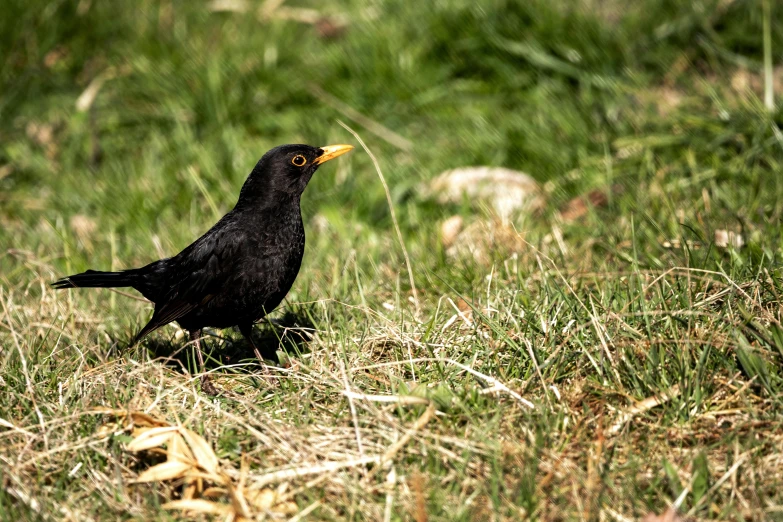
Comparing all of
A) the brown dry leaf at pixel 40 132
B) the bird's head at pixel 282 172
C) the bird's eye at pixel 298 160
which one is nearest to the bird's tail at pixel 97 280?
the bird's head at pixel 282 172

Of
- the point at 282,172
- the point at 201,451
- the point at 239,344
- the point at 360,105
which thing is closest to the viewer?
Answer: the point at 201,451

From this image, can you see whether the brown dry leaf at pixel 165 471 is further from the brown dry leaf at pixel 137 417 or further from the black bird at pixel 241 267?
the black bird at pixel 241 267

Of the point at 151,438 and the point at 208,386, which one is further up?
the point at 151,438

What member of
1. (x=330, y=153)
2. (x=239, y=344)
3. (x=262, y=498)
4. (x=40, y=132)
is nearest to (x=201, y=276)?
(x=239, y=344)

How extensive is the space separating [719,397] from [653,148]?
2.86 meters

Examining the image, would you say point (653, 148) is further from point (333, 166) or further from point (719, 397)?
point (719, 397)

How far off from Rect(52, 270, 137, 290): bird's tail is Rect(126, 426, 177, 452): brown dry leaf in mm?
1488

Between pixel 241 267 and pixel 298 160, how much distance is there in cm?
67

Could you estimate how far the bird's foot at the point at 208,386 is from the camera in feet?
11.4

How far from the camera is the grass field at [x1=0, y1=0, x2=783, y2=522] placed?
114 inches

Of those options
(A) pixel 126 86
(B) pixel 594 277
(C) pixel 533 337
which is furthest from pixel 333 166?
(C) pixel 533 337

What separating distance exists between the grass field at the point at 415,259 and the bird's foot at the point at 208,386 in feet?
0.16

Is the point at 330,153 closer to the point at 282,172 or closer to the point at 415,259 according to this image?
the point at 282,172

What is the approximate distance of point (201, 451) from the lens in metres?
2.89
